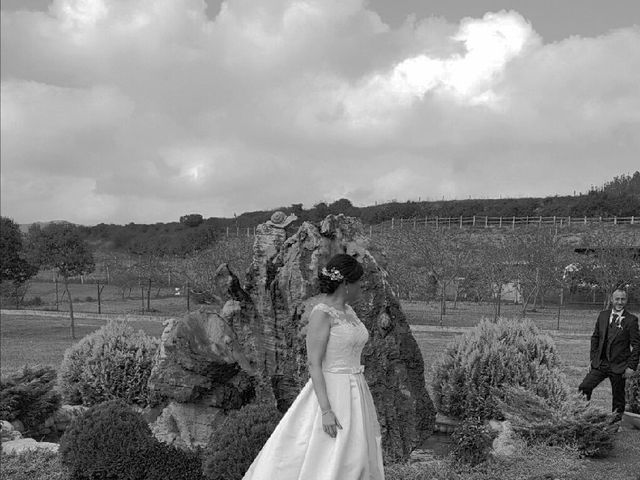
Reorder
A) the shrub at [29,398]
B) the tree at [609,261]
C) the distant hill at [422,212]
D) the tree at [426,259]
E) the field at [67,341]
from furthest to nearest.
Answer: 1. the distant hill at [422,212]
2. the tree at [609,261]
3. the tree at [426,259]
4. the field at [67,341]
5. the shrub at [29,398]

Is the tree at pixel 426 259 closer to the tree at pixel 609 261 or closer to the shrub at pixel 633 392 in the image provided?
the tree at pixel 609 261

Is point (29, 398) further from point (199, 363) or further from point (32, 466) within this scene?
point (199, 363)

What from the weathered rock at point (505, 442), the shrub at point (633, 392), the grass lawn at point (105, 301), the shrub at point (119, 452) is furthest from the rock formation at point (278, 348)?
the grass lawn at point (105, 301)

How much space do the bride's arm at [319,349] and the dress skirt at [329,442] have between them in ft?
0.37

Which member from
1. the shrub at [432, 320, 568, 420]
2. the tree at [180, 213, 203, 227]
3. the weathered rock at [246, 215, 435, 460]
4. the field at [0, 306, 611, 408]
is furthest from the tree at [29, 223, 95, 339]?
the tree at [180, 213, 203, 227]

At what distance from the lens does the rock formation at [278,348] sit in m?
6.45

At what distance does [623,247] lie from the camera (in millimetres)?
41250

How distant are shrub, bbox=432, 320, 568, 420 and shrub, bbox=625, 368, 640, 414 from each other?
1592 millimetres

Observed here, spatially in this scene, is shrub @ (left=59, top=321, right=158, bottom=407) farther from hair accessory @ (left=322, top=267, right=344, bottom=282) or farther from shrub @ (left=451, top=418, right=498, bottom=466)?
hair accessory @ (left=322, top=267, right=344, bottom=282)

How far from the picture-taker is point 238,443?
207 inches

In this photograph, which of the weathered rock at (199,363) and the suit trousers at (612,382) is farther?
the suit trousers at (612,382)

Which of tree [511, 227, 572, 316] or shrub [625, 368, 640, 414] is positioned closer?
shrub [625, 368, 640, 414]

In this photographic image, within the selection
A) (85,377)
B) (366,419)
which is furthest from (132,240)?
(366,419)

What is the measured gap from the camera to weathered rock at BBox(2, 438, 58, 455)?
698 centimetres
